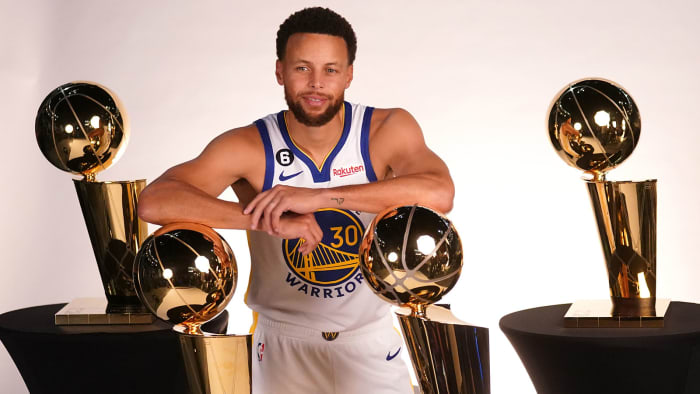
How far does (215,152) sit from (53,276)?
2138 mm

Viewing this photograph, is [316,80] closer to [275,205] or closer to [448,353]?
[275,205]

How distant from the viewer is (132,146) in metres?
3.83

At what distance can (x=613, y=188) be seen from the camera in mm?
1751

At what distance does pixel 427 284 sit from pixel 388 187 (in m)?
0.46

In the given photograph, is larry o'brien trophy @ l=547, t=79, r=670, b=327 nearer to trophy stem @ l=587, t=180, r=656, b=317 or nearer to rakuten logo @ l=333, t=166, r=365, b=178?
trophy stem @ l=587, t=180, r=656, b=317

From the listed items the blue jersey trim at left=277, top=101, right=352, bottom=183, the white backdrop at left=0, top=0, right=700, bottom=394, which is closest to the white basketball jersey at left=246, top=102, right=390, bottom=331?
the blue jersey trim at left=277, top=101, right=352, bottom=183

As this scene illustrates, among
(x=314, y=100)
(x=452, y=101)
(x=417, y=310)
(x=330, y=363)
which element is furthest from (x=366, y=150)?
(x=452, y=101)

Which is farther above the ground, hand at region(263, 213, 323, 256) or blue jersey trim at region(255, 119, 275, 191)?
blue jersey trim at region(255, 119, 275, 191)

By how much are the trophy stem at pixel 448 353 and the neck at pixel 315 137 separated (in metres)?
0.76

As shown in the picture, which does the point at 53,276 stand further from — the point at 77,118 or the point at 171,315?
the point at 171,315

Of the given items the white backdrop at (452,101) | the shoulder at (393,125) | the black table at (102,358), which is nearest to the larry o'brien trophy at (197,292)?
the black table at (102,358)

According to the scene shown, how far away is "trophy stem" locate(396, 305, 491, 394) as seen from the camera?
114cm

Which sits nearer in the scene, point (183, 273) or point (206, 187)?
point (183, 273)

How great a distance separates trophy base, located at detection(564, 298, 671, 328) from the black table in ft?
2.29
